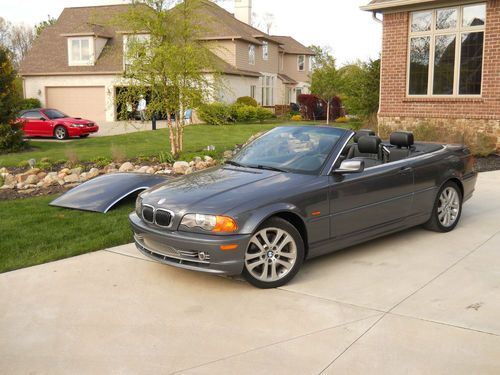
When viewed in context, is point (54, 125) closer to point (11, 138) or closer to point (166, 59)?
point (11, 138)

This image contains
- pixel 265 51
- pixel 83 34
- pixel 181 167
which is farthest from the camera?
pixel 265 51

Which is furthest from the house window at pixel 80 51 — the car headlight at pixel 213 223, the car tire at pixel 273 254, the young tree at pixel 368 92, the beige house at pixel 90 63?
the car tire at pixel 273 254

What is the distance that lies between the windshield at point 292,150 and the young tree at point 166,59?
6.36 meters

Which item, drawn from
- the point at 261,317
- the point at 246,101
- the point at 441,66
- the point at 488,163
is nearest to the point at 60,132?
the point at 246,101

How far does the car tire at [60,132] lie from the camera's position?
80.8ft

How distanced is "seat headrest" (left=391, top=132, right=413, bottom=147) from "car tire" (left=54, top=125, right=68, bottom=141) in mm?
20039

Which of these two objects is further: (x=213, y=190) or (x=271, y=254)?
(x=213, y=190)

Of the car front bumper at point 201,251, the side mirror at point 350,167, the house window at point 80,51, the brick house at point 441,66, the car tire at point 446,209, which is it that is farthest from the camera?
the house window at point 80,51

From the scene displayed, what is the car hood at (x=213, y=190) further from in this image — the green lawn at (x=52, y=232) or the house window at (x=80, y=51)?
the house window at (x=80, y=51)

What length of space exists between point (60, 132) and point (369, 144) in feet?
68.6

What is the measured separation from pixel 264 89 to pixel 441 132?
28626mm

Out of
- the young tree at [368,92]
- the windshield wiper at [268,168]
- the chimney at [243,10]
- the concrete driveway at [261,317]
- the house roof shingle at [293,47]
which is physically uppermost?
the chimney at [243,10]

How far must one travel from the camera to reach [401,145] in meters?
7.06

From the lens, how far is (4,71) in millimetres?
19188
